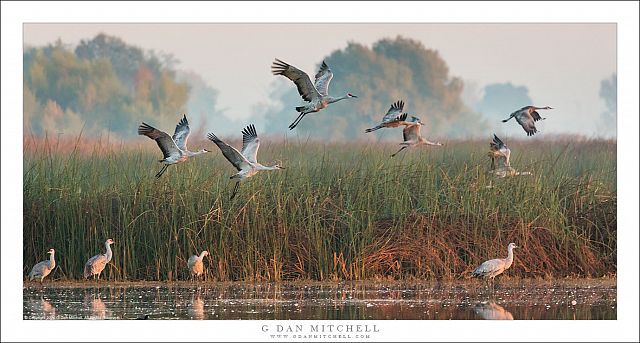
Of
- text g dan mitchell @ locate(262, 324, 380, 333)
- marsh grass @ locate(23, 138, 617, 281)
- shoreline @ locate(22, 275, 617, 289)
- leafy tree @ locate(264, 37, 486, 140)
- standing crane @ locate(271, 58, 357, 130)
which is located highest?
leafy tree @ locate(264, 37, 486, 140)

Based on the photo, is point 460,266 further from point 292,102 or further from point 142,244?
point 292,102

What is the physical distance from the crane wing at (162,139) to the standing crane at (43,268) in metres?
1.40

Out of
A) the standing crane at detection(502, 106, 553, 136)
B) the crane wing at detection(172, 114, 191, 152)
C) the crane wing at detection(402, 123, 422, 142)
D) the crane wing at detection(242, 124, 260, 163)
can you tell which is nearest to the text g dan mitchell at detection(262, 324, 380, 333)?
the crane wing at detection(242, 124, 260, 163)

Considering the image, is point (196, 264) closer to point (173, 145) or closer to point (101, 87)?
point (173, 145)

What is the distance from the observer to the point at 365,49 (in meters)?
22.5

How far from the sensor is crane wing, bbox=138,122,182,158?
11.2 meters

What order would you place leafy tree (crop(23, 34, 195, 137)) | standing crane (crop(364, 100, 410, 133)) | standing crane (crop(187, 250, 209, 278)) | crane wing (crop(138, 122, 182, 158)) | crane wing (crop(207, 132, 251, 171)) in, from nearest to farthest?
crane wing (crop(207, 132, 251, 171)), standing crane (crop(187, 250, 209, 278)), crane wing (crop(138, 122, 182, 158)), standing crane (crop(364, 100, 410, 133)), leafy tree (crop(23, 34, 195, 137))

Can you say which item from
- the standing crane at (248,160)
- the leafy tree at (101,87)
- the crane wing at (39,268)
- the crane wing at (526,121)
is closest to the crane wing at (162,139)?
the standing crane at (248,160)

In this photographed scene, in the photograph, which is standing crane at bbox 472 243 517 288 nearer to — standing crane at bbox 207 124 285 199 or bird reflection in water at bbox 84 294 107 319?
standing crane at bbox 207 124 285 199

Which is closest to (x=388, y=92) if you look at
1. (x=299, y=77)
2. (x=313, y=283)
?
(x=299, y=77)

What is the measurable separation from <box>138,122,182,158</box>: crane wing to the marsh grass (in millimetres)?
324

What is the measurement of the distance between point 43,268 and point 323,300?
A: 2.67 m

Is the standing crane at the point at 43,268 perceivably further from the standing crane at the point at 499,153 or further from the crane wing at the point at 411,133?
the standing crane at the point at 499,153

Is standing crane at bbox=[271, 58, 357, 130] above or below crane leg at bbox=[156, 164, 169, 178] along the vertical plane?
above
